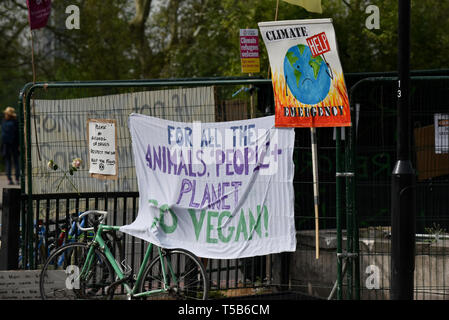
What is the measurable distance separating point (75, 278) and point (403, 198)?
11.4 feet

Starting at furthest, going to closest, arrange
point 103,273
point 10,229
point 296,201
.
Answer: point 296,201, point 10,229, point 103,273

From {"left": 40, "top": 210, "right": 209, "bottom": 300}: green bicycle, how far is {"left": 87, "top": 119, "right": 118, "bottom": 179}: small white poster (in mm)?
502

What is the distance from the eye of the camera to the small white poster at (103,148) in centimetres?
841

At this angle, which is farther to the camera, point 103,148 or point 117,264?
point 103,148

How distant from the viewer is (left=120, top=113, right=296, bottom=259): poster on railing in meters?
7.75

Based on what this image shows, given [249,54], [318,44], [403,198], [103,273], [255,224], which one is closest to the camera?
[403,198]

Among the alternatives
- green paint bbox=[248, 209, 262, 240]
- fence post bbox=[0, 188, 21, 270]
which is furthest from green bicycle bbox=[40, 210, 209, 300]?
green paint bbox=[248, 209, 262, 240]

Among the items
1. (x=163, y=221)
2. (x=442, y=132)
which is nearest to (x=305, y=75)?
(x=442, y=132)

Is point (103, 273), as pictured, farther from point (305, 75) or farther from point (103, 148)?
point (305, 75)

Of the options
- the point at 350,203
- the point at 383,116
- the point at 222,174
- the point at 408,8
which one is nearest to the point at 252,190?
the point at 222,174

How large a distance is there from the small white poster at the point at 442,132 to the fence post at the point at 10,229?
453cm

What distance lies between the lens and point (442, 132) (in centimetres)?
796

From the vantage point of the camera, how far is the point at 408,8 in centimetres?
716

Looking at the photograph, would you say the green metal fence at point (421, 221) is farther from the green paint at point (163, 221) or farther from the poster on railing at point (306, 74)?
the green paint at point (163, 221)
